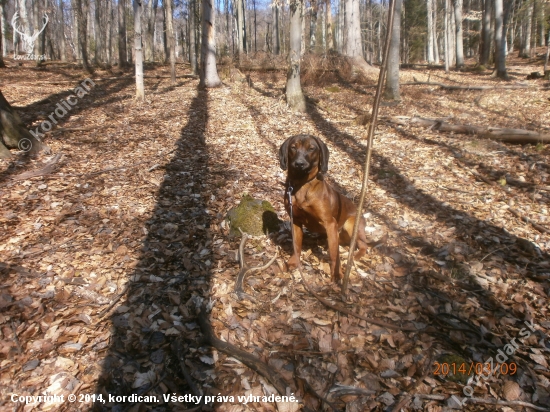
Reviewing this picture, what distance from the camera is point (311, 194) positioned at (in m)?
3.73

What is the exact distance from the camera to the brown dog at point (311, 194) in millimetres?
3492

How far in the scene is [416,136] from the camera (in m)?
9.72

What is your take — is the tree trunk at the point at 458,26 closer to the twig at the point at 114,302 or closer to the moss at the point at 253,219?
the moss at the point at 253,219

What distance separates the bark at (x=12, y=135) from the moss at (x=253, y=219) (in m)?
4.95

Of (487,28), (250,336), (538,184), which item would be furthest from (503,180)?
(487,28)

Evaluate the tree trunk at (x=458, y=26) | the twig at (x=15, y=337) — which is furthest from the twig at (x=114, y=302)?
the tree trunk at (x=458, y=26)

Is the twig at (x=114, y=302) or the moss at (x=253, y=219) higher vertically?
the moss at (x=253, y=219)

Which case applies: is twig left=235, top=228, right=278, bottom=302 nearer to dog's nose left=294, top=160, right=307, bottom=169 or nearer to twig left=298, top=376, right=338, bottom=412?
twig left=298, top=376, right=338, bottom=412

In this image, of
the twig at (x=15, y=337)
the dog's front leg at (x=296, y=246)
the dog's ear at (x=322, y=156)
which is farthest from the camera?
the dog's front leg at (x=296, y=246)

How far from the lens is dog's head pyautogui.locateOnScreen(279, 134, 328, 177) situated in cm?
338

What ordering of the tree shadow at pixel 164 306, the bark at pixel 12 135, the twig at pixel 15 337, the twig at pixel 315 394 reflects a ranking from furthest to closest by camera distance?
the bark at pixel 12 135
the twig at pixel 15 337
the tree shadow at pixel 164 306
the twig at pixel 315 394

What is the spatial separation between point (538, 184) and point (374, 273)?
4.32 meters

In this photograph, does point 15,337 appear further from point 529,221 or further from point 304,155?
point 529,221
